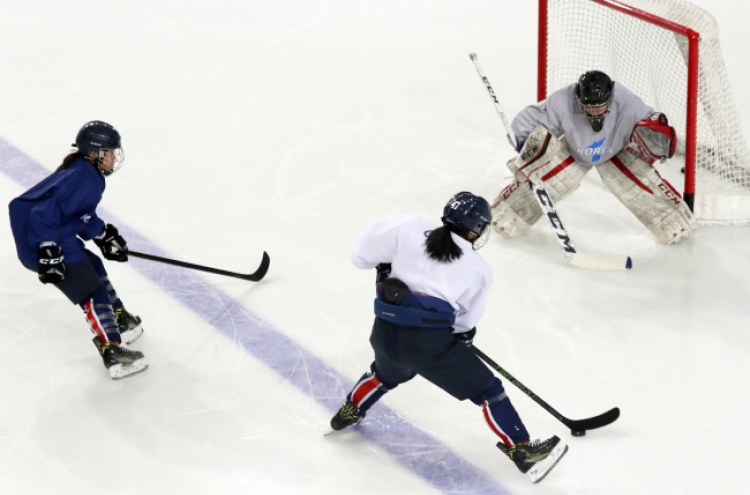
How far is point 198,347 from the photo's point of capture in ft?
11.5

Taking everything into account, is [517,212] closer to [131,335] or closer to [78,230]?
[131,335]

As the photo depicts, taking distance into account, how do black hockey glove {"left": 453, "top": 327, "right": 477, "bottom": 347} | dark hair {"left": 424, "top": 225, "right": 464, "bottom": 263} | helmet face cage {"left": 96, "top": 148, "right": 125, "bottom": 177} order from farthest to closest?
helmet face cage {"left": 96, "top": 148, "right": 125, "bottom": 177}, black hockey glove {"left": 453, "top": 327, "right": 477, "bottom": 347}, dark hair {"left": 424, "top": 225, "right": 464, "bottom": 263}

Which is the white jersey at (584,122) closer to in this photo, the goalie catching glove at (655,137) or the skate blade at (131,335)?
the goalie catching glove at (655,137)

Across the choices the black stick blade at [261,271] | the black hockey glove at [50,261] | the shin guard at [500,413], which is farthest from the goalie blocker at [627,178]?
the black hockey glove at [50,261]

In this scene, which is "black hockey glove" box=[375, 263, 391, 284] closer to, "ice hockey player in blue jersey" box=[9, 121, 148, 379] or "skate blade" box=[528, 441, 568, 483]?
"skate blade" box=[528, 441, 568, 483]

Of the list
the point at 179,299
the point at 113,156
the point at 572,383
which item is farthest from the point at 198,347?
the point at 572,383

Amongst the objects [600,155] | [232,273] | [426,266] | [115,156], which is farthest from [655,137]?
[115,156]

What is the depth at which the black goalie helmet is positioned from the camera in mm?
3689

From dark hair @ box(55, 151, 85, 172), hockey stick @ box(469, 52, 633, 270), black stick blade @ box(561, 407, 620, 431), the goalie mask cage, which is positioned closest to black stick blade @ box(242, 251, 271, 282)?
dark hair @ box(55, 151, 85, 172)

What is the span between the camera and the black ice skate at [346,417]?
3004mm

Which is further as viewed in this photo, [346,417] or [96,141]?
[96,141]

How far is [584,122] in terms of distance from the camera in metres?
3.89

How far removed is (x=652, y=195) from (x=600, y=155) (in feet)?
0.88

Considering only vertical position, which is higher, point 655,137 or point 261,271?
point 655,137
